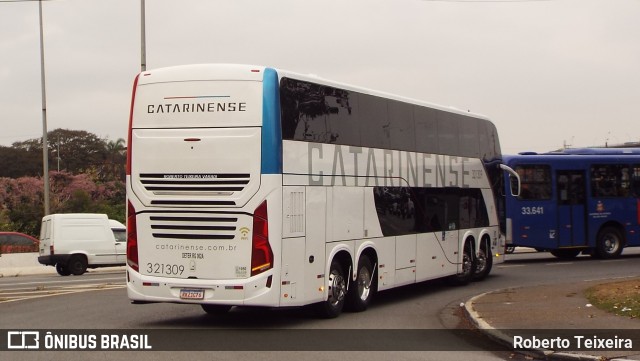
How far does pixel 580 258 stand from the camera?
1188 inches

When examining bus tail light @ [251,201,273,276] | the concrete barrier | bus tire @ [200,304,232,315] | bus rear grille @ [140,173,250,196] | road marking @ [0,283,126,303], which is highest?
bus rear grille @ [140,173,250,196]

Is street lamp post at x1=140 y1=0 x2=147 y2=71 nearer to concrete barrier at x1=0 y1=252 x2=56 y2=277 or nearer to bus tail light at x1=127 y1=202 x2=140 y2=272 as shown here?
concrete barrier at x1=0 y1=252 x2=56 y2=277

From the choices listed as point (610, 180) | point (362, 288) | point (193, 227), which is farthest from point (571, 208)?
point (193, 227)

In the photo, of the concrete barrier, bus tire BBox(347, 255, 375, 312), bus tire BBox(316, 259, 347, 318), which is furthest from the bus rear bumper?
the concrete barrier

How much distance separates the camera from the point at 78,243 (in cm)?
3094

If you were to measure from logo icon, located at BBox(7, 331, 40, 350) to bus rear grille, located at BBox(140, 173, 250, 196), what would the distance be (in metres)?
2.66

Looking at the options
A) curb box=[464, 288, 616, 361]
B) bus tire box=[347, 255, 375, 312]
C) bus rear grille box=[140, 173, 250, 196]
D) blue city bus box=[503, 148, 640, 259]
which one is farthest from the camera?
blue city bus box=[503, 148, 640, 259]

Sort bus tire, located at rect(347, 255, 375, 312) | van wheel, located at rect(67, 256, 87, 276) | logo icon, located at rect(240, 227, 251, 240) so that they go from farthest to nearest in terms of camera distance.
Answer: van wheel, located at rect(67, 256, 87, 276) → bus tire, located at rect(347, 255, 375, 312) → logo icon, located at rect(240, 227, 251, 240)

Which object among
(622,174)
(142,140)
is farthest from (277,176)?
(622,174)

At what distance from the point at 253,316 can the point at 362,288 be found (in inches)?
76.4

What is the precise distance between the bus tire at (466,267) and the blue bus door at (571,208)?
711 centimetres

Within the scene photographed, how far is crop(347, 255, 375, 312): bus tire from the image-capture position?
615 inches

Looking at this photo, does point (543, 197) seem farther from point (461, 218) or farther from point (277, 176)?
point (277, 176)

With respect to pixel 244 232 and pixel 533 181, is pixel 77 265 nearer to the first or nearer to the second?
pixel 533 181
